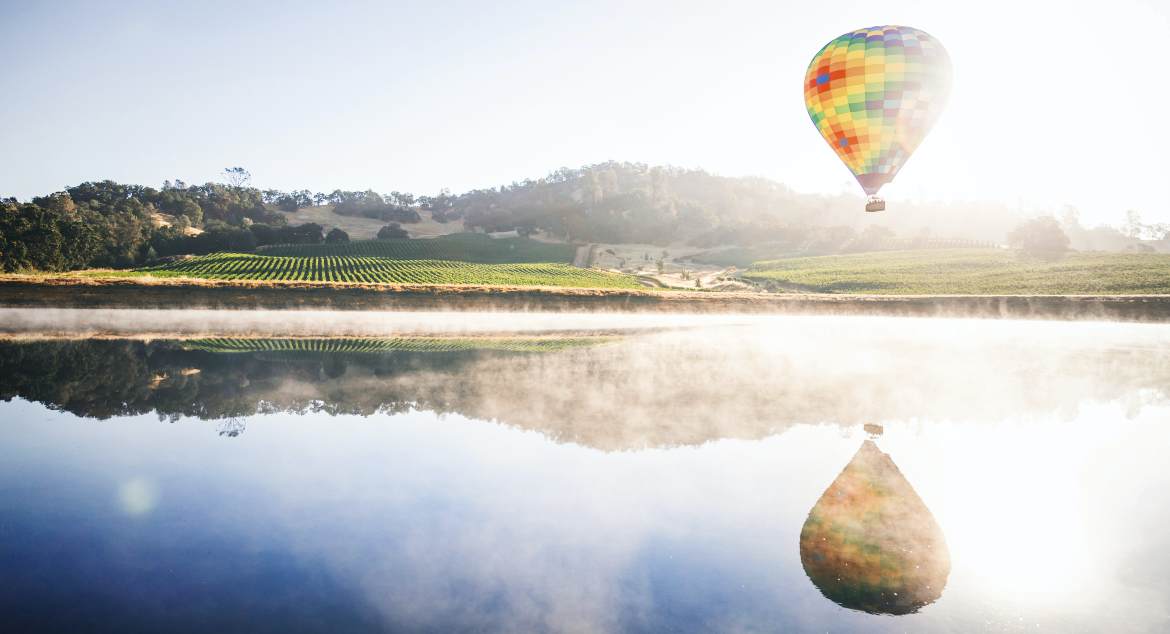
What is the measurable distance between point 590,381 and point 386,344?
11.8m

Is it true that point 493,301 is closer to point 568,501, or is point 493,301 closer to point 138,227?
point 568,501

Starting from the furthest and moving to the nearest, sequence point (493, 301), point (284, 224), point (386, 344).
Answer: point (284, 224)
point (493, 301)
point (386, 344)

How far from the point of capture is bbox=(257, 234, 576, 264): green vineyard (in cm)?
9144

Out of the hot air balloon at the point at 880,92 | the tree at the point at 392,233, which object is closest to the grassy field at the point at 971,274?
the hot air balloon at the point at 880,92

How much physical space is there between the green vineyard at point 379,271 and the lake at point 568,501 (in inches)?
2015

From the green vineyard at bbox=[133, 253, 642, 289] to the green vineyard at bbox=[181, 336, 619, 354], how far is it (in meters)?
37.0

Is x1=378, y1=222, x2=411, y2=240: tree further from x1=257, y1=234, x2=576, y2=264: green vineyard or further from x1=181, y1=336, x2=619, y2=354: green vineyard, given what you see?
x1=181, y1=336, x2=619, y2=354: green vineyard

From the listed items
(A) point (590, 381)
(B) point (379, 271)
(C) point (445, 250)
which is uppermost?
(C) point (445, 250)

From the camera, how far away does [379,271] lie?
73938 mm

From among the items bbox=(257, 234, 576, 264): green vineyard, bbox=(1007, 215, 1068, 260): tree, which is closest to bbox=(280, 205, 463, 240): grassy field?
bbox=(257, 234, 576, 264): green vineyard

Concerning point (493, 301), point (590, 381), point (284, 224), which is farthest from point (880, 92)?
point (284, 224)

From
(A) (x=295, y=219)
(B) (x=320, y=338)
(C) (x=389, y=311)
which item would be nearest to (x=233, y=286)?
(C) (x=389, y=311)

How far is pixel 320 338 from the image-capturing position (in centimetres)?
2867

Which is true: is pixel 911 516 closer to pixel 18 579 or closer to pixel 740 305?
pixel 18 579
